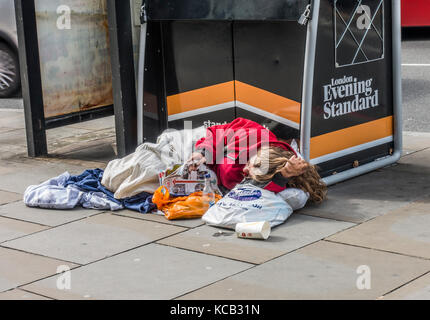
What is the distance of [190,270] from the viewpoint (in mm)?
4543

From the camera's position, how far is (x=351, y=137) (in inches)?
256

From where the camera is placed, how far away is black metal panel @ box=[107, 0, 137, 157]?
680 cm

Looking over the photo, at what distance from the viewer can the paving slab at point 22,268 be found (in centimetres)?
446

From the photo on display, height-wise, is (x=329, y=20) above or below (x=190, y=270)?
above

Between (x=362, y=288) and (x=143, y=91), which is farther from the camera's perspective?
(x=143, y=91)

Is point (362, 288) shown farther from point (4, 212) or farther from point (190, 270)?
point (4, 212)

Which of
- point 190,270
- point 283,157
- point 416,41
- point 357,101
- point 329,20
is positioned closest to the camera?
point 190,270

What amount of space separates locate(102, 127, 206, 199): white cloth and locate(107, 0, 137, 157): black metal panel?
0.69 meters

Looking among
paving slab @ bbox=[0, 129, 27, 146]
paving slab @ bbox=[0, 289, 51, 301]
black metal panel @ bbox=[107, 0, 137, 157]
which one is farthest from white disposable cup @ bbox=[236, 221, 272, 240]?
paving slab @ bbox=[0, 129, 27, 146]

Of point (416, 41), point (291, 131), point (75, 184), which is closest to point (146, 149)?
point (75, 184)

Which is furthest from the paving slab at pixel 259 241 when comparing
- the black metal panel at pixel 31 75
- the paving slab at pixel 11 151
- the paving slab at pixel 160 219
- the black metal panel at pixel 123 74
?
the paving slab at pixel 11 151

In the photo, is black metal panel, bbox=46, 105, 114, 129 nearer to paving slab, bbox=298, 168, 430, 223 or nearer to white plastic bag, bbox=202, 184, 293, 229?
white plastic bag, bbox=202, 184, 293, 229

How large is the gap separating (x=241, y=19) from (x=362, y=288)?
2.68 metres

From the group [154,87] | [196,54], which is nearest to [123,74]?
[154,87]
